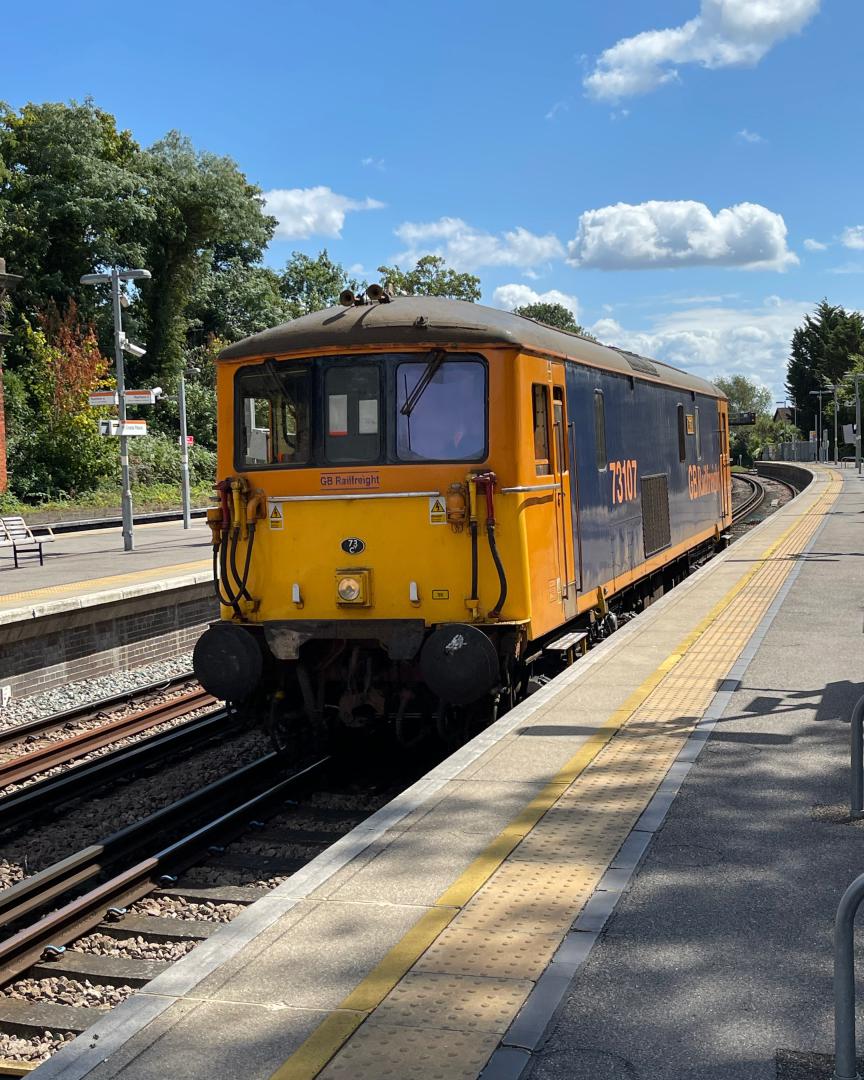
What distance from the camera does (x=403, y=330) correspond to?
8.73 metres

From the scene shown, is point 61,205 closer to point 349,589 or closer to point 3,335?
point 3,335

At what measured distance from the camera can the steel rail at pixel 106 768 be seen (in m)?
9.28

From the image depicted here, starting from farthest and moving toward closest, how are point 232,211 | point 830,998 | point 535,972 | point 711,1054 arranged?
point 232,211 → point 535,972 → point 830,998 → point 711,1054

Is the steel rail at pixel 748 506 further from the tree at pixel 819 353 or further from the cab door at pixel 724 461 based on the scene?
the tree at pixel 819 353

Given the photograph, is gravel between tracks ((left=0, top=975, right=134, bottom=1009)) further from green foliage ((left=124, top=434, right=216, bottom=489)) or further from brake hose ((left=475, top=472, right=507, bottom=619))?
green foliage ((left=124, top=434, right=216, bottom=489))

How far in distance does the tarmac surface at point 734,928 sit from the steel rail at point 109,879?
337 centimetres

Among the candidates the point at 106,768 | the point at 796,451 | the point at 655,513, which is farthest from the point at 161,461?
the point at 796,451

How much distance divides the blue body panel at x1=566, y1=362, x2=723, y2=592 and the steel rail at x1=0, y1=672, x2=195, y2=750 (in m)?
5.64

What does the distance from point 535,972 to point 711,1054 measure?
0.79 metres

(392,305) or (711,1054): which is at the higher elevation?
(392,305)

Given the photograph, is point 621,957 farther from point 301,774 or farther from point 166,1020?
point 301,774

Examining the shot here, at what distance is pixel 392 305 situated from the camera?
9.20 meters

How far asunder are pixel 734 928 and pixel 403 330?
523 centimetres

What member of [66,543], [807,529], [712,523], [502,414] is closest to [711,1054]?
[502,414]
